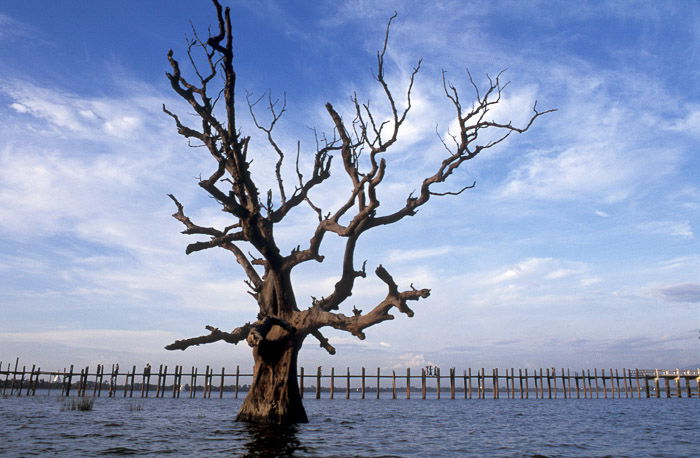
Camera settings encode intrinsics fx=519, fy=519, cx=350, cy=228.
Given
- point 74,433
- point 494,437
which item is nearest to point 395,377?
point 494,437

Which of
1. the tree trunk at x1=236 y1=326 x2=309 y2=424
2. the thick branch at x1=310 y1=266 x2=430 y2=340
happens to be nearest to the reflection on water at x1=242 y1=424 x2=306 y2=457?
the tree trunk at x1=236 y1=326 x2=309 y2=424

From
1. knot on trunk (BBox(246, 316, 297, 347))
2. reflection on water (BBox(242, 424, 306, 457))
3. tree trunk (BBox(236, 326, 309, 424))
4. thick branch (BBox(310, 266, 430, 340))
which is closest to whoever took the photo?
reflection on water (BBox(242, 424, 306, 457))

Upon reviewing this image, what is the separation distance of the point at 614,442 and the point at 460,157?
9.51 m

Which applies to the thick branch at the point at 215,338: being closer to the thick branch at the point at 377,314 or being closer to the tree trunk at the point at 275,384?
the tree trunk at the point at 275,384

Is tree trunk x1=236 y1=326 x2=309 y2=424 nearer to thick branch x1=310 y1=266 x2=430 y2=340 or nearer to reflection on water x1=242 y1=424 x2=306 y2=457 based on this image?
reflection on water x1=242 y1=424 x2=306 y2=457

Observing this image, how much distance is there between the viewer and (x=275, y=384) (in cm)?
1612

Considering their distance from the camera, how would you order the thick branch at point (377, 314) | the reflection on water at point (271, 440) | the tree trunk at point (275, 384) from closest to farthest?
the reflection on water at point (271, 440) → the thick branch at point (377, 314) → the tree trunk at point (275, 384)

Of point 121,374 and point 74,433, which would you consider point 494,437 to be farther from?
point 121,374

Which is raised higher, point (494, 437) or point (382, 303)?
point (382, 303)

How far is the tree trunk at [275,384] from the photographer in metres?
15.9

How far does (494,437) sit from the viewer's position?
15938 mm

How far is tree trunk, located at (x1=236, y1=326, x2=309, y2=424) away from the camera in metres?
15.9

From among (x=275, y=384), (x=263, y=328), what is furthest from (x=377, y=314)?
(x=275, y=384)

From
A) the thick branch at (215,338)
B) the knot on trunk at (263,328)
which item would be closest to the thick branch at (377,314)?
the knot on trunk at (263,328)
